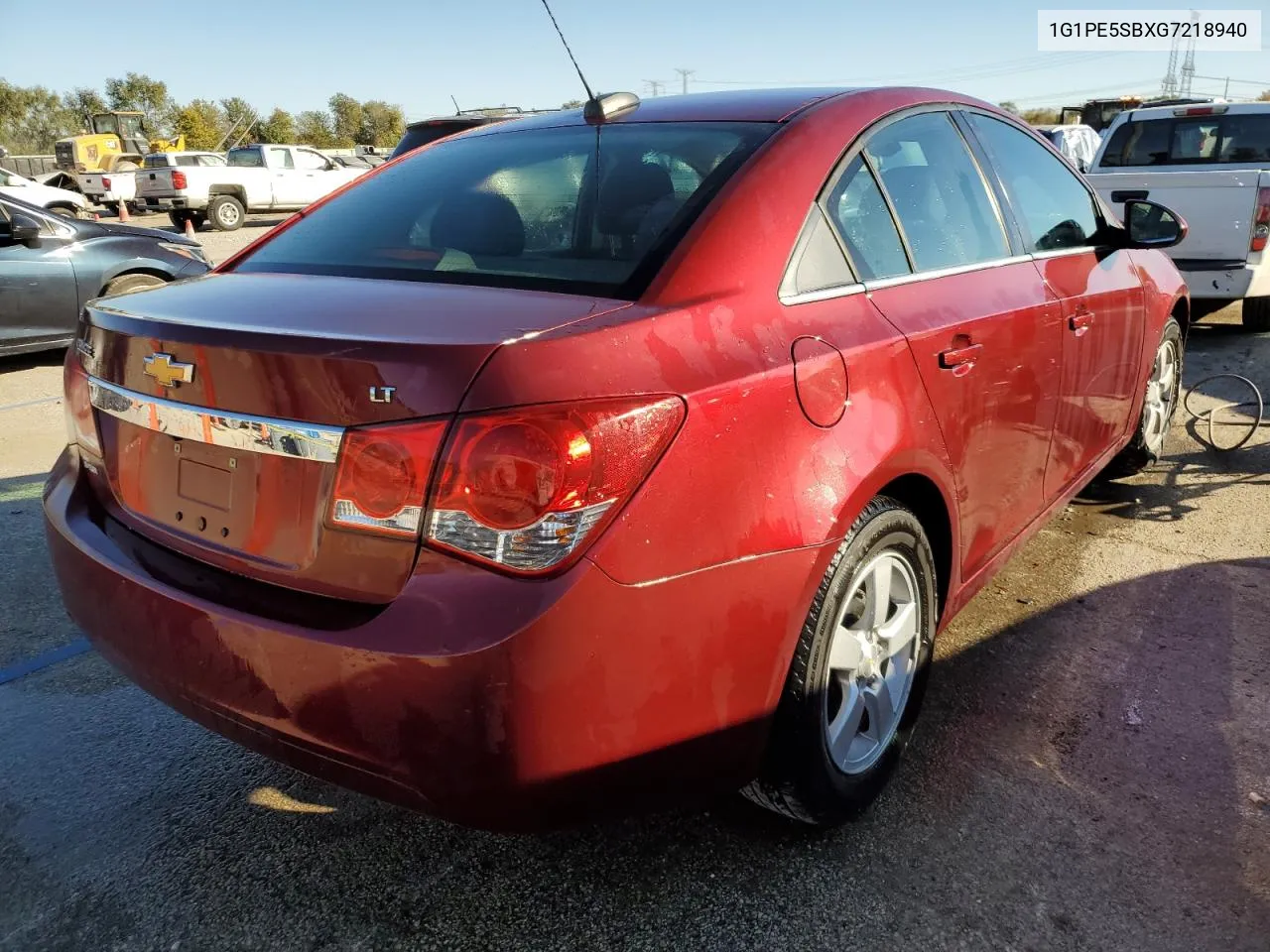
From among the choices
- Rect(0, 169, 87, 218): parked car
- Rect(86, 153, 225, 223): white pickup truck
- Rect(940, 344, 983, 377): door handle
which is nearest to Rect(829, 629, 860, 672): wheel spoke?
Rect(940, 344, 983, 377): door handle

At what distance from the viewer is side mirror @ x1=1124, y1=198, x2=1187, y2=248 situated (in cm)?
381

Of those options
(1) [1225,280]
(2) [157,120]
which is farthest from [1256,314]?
(2) [157,120]

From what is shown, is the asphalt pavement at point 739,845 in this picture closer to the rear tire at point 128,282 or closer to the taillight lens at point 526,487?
the taillight lens at point 526,487

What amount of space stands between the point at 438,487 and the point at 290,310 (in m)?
0.54

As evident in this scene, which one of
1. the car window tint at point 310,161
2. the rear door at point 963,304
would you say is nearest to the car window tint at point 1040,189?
the rear door at point 963,304

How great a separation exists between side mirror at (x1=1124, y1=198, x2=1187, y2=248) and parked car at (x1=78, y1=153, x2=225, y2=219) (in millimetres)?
22101

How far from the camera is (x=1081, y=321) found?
317cm

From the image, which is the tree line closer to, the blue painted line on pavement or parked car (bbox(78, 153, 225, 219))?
parked car (bbox(78, 153, 225, 219))

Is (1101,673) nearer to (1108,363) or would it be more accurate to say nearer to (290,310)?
(1108,363)

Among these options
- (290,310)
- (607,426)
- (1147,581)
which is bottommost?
(1147,581)

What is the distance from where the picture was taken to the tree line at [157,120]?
62438 mm

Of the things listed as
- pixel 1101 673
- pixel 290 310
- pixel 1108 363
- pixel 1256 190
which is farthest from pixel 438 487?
pixel 1256 190

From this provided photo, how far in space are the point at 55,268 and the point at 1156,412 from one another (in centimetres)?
727

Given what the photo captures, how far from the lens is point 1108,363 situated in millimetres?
3506
